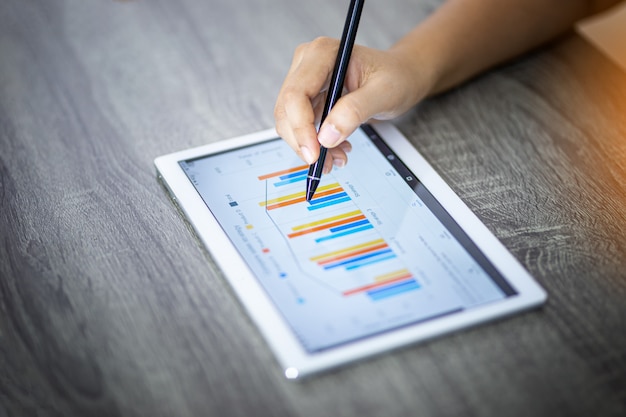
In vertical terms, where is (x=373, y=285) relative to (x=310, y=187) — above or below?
below

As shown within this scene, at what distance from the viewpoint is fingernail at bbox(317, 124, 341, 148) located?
81 centimetres

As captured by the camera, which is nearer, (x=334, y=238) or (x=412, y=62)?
(x=334, y=238)

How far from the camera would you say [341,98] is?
0.83 m

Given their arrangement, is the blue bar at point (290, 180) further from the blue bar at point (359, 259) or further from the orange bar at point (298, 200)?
the blue bar at point (359, 259)

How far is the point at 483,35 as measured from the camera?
3.46ft

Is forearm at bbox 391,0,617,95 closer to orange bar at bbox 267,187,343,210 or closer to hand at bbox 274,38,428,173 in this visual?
hand at bbox 274,38,428,173

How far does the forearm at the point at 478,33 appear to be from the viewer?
3.29 ft

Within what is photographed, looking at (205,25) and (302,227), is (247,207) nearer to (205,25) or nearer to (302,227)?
(302,227)

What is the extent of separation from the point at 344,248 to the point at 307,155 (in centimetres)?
12

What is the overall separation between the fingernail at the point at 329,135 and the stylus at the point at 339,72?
0.02 meters

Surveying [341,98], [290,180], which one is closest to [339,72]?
[341,98]

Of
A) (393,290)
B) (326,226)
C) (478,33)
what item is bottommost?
(393,290)

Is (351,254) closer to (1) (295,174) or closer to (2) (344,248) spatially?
(2) (344,248)

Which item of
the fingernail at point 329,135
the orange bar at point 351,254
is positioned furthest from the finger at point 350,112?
the orange bar at point 351,254
